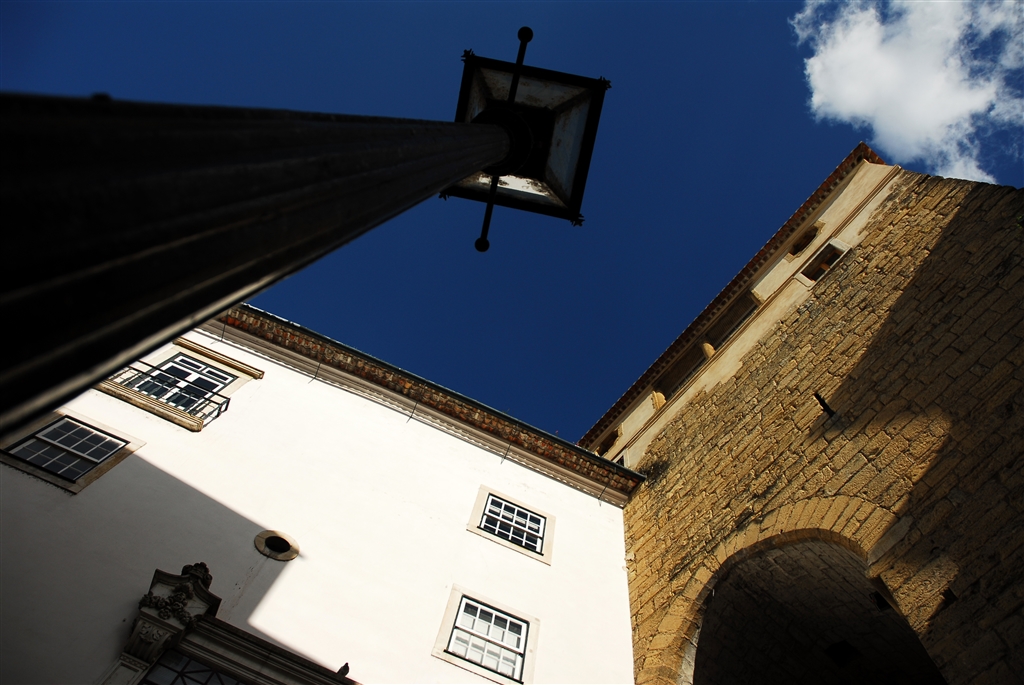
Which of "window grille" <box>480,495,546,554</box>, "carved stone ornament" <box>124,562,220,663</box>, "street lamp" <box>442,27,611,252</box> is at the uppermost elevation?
"window grille" <box>480,495,546,554</box>

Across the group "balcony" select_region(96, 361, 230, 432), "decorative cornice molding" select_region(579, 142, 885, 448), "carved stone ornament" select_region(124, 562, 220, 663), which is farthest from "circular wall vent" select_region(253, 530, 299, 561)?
"decorative cornice molding" select_region(579, 142, 885, 448)

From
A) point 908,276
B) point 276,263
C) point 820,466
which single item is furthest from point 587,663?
point 276,263

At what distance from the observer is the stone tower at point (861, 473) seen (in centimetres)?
534

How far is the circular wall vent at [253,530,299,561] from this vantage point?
676cm

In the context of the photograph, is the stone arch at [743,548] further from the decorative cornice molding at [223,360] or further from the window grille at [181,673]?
the decorative cornice molding at [223,360]

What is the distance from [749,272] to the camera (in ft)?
43.1

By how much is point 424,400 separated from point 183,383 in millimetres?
3698

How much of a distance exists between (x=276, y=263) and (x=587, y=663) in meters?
6.89

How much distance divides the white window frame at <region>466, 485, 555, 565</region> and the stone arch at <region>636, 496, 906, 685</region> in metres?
1.77

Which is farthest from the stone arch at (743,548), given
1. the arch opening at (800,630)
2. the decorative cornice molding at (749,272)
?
the decorative cornice molding at (749,272)

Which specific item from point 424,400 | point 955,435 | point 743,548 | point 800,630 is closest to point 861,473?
point 955,435

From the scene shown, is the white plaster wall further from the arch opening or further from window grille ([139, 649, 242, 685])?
the arch opening

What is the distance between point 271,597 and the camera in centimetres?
634

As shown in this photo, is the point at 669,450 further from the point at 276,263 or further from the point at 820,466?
the point at 276,263
